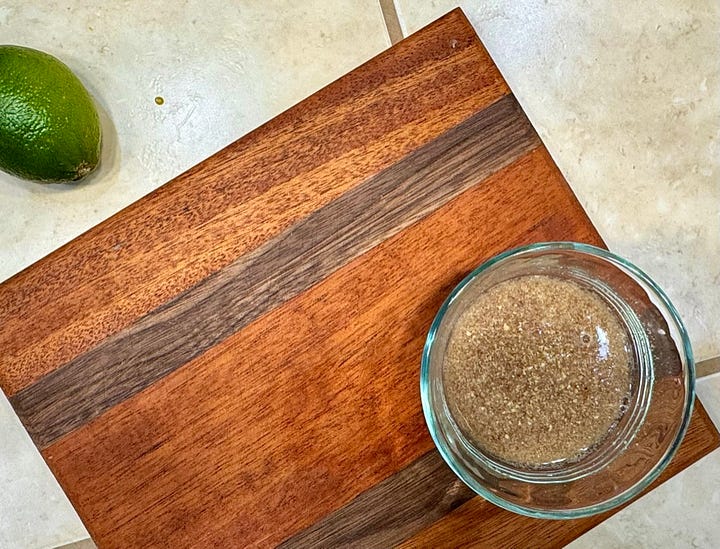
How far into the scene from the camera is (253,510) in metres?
0.47

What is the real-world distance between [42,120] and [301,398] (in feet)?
0.88

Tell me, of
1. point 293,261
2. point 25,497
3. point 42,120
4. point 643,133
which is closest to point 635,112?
point 643,133

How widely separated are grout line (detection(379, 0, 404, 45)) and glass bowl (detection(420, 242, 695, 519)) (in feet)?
0.91

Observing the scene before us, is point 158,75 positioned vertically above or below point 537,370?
above

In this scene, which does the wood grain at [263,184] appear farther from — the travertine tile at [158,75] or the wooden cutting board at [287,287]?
the travertine tile at [158,75]

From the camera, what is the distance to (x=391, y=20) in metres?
0.62

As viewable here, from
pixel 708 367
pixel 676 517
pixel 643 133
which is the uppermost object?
Result: pixel 643 133

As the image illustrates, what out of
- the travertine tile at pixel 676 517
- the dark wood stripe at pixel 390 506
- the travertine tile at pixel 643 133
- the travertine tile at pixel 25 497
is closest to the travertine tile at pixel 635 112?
the travertine tile at pixel 643 133

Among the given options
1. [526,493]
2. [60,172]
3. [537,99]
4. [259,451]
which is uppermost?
[60,172]

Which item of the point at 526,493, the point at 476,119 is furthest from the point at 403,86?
the point at 526,493

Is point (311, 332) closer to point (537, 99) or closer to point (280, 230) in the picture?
point (280, 230)

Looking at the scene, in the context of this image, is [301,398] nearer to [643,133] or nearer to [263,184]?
[263,184]

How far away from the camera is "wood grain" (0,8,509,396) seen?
18.3 inches

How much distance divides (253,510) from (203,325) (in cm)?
13
